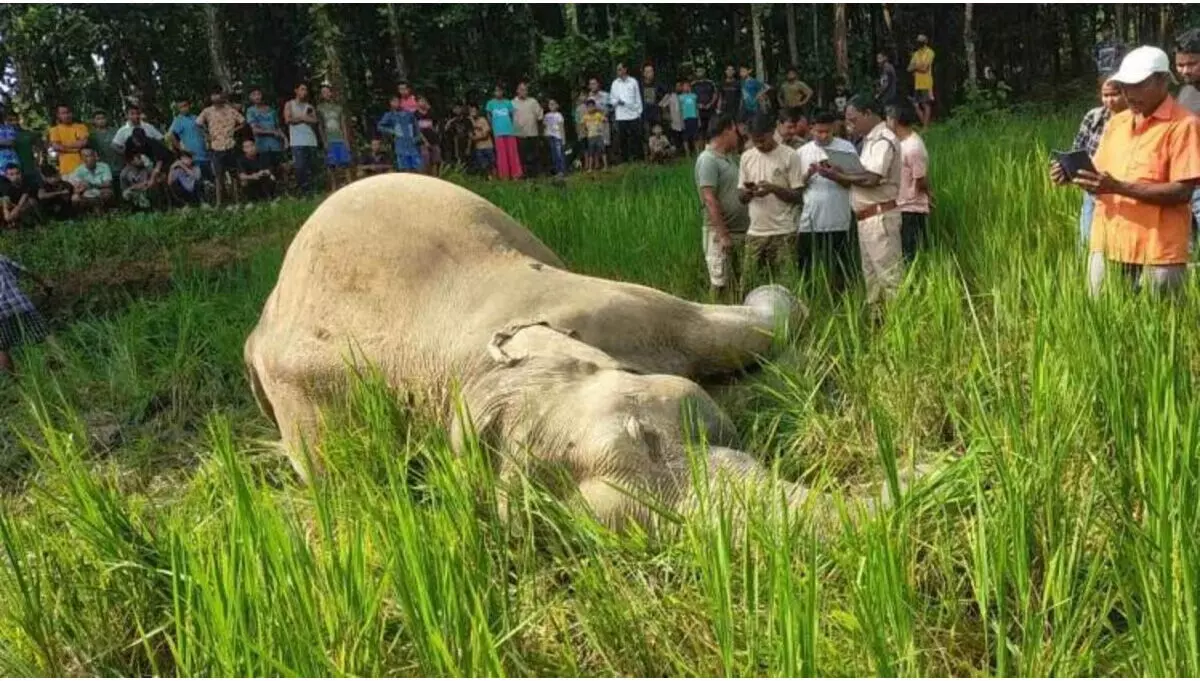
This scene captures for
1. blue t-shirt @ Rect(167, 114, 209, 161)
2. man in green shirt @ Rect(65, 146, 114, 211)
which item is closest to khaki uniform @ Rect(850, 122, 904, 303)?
blue t-shirt @ Rect(167, 114, 209, 161)

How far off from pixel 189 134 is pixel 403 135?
7.75 ft

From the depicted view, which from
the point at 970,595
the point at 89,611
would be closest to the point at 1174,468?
the point at 970,595

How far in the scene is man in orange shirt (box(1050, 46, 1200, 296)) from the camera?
3326 millimetres

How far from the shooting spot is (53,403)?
4.65m

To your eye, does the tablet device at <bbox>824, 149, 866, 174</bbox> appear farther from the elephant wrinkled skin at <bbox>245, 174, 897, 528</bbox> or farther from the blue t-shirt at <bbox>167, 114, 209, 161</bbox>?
the blue t-shirt at <bbox>167, 114, 209, 161</bbox>

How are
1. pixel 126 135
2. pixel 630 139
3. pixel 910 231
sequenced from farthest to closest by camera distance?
pixel 630 139
pixel 126 135
pixel 910 231

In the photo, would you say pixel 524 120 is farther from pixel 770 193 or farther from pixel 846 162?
pixel 846 162

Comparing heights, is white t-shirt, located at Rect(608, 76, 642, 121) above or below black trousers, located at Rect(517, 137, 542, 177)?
above

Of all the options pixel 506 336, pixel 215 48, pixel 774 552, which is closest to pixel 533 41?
pixel 215 48

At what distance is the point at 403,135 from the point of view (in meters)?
11.8

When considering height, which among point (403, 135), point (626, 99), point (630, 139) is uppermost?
point (626, 99)

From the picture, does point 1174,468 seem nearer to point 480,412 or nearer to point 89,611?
point 480,412

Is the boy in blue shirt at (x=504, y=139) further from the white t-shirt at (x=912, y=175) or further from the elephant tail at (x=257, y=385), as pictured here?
the elephant tail at (x=257, y=385)

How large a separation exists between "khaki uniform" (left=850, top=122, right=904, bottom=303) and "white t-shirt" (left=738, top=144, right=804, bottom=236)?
1.07 ft
